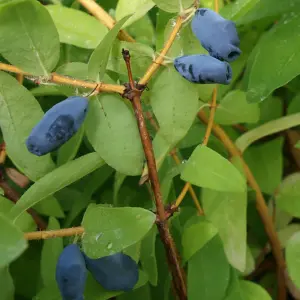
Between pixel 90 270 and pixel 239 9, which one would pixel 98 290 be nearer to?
pixel 90 270

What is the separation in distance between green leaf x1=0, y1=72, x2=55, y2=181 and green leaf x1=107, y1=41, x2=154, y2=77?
0.27 feet

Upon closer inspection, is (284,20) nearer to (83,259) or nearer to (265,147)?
(265,147)

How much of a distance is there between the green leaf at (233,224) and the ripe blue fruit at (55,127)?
20 cm

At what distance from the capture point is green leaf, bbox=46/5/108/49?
571mm

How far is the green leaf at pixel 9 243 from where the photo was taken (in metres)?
0.37

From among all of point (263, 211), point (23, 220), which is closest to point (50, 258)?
point (23, 220)

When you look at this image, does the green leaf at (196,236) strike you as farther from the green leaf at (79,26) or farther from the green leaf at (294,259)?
the green leaf at (79,26)

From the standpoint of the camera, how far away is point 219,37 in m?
0.43

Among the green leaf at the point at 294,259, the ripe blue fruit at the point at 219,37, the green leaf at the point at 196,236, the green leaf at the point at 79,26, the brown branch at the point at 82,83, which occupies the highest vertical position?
the ripe blue fruit at the point at 219,37

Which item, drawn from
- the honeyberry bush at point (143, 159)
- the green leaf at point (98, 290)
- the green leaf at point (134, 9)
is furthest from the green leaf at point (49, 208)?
the green leaf at point (134, 9)

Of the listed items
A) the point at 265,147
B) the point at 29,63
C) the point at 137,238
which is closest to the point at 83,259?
the point at 137,238

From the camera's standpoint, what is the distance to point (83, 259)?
45cm

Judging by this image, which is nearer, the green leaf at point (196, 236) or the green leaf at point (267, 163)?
the green leaf at point (196, 236)

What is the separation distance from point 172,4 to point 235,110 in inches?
6.1
